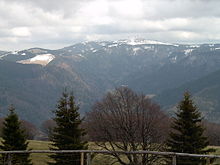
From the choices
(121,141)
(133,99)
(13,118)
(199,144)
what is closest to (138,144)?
(121,141)

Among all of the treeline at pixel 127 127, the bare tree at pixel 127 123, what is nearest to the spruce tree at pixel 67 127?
the treeline at pixel 127 127

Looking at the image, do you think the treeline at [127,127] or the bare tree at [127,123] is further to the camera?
the bare tree at [127,123]

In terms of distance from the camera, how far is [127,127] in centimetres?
3791

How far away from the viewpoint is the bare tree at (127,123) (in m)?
37.2

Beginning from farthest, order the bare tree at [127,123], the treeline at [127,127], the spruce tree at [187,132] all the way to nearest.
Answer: the bare tree at [127,123], the treeline at [127,127], the spruce tree at [187,132]

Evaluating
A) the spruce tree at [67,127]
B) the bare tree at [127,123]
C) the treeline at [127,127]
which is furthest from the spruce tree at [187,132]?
the spruce tree at [67,127]

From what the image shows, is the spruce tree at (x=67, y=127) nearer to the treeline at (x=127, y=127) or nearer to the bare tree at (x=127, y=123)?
the treeline at (x=127, y=127)

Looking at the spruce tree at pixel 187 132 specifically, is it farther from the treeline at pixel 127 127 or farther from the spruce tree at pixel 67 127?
the spruce tree at pixel 67 127

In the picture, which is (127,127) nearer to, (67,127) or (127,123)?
(127,123)

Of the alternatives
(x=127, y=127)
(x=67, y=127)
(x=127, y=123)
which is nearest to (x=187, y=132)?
(x=127, y=127)

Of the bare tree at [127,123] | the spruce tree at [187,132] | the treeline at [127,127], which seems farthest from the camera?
the bare tree at [127,123]

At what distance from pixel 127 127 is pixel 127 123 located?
43 cm

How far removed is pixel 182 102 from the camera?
30891mm

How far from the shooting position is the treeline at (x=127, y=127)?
30.4 m
